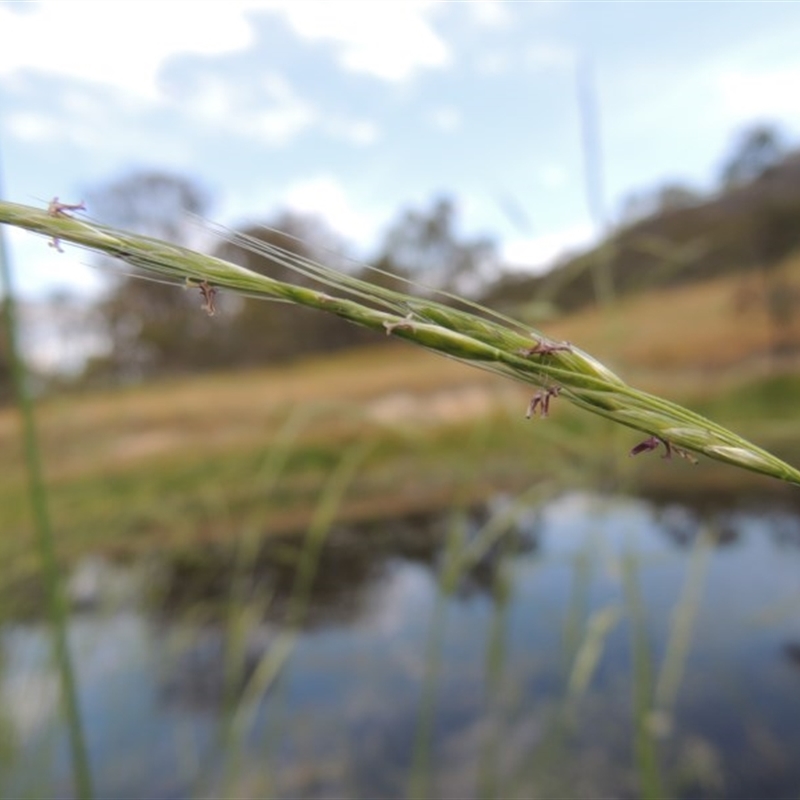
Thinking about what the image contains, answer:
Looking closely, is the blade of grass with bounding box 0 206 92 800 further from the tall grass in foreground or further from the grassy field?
the tall grass in foreground

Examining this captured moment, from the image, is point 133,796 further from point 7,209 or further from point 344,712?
point 7,209

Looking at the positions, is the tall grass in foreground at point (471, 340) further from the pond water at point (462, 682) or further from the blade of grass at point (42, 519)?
the pond water at point (462, 682)

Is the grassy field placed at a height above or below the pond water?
above

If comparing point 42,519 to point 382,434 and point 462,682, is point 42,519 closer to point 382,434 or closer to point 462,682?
point 462,682

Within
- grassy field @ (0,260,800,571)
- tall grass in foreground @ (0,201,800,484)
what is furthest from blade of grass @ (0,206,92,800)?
tall grass in foreground @ (0,201,800,484)

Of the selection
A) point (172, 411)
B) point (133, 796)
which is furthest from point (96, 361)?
point (172, 411)

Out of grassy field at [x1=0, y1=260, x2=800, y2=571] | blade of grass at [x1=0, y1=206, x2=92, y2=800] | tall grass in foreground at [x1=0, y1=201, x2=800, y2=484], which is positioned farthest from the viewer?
grassy field at [x1=0, y1=260, x2=800, y2=571]

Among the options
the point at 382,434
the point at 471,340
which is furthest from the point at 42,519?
the point at 382,434
